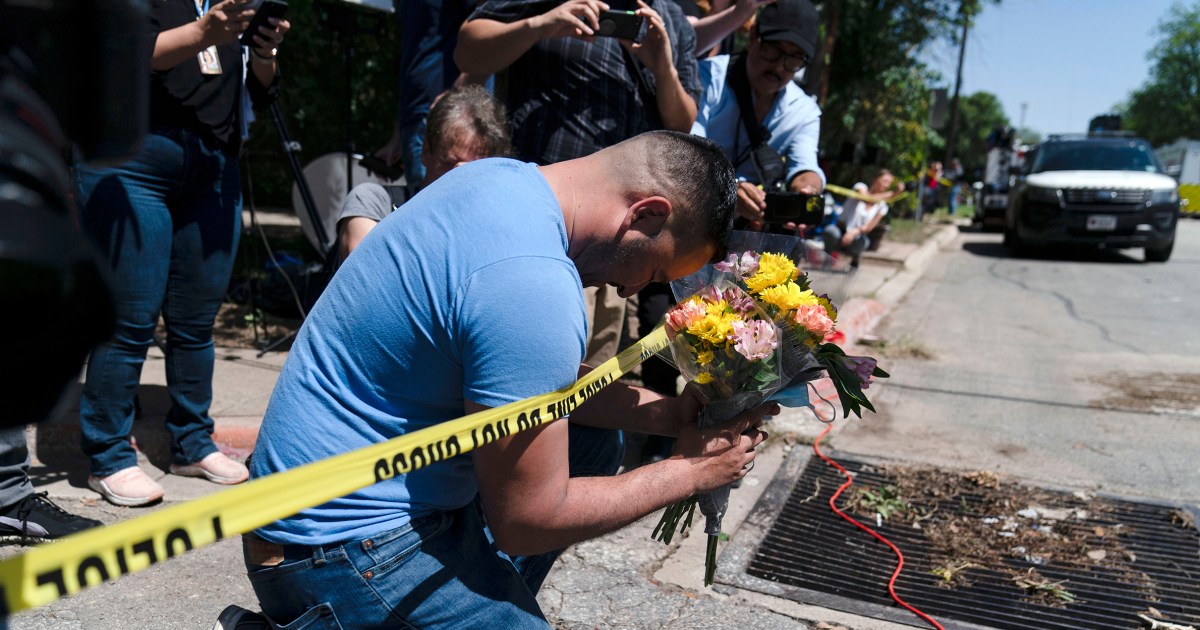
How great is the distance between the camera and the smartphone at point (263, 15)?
333 centimetres

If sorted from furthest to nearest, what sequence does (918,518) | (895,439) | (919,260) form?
1. (919,260)
2. (895,439)
3. (918,518)

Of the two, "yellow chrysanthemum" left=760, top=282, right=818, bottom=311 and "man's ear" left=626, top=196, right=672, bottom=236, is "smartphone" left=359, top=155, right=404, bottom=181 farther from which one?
"man's ear" left=626, top=196, right=672, bottom=236

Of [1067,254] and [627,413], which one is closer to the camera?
[627,413]

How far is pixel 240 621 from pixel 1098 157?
15.3 meters

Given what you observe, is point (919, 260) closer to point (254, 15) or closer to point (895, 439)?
point (895, 439)

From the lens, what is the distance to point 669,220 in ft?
5.97

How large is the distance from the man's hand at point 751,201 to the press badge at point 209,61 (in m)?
2.07

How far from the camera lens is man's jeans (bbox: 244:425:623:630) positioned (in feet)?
5.51

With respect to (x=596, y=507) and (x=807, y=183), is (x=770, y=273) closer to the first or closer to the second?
(x=596, y=507)

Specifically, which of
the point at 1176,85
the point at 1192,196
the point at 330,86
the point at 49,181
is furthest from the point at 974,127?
the point at 49,181

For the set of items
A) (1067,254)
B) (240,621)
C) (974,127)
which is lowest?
(974,127)

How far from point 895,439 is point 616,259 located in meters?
3.39

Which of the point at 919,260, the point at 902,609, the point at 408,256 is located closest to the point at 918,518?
the point at 902,609

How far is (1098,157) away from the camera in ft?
46.2
